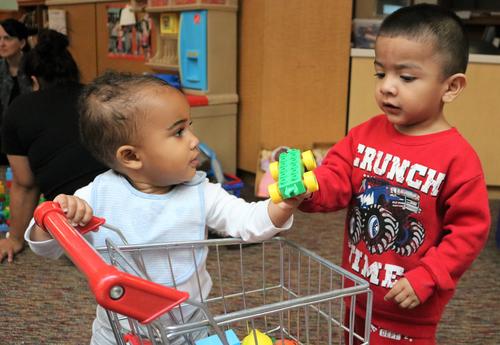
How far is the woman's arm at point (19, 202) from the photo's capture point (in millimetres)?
1861

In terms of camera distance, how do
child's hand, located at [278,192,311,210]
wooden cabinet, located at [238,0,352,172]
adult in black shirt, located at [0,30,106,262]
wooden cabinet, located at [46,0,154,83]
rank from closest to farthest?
child's hand, located at [278,192,311,210] < adult in black shirt, located at [0,30,106,262] < wooden cabinet, located at [238,0,352,172] < wooden cabinet, located at [46,0,154,83]

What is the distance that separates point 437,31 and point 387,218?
0.33m

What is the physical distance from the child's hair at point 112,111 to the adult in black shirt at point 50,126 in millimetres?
784

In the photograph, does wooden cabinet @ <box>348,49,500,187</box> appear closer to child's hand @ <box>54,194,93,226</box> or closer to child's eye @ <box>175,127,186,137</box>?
child's eye @ <box>175,127,186,137</box>

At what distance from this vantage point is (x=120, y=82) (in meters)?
0.93

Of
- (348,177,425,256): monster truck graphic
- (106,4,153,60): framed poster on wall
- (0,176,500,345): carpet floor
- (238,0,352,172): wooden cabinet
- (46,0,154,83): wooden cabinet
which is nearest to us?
(348,177,425,256): monster truck graphic

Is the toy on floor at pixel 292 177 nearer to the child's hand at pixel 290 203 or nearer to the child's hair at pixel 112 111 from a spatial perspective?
the child's hand at pixel 290 203

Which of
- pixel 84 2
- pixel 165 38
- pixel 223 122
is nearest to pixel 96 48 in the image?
pixel 84 2

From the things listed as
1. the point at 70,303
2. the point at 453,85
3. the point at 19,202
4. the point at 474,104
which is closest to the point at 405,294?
the point at 453,85

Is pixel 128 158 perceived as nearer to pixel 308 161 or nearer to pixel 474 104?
pixel 308 161

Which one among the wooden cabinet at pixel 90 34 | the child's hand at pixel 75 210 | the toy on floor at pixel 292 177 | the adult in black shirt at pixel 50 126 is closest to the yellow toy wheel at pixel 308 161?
the toy on floor at pixel 292 177

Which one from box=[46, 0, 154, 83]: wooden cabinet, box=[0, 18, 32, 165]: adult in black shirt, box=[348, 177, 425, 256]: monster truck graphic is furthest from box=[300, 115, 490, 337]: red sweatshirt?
box=[46, 0, 154, 83]: wooden cabinet

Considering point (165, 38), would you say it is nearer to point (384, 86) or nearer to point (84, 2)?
point (84, 2)

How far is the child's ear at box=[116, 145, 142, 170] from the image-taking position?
36.1 inches
